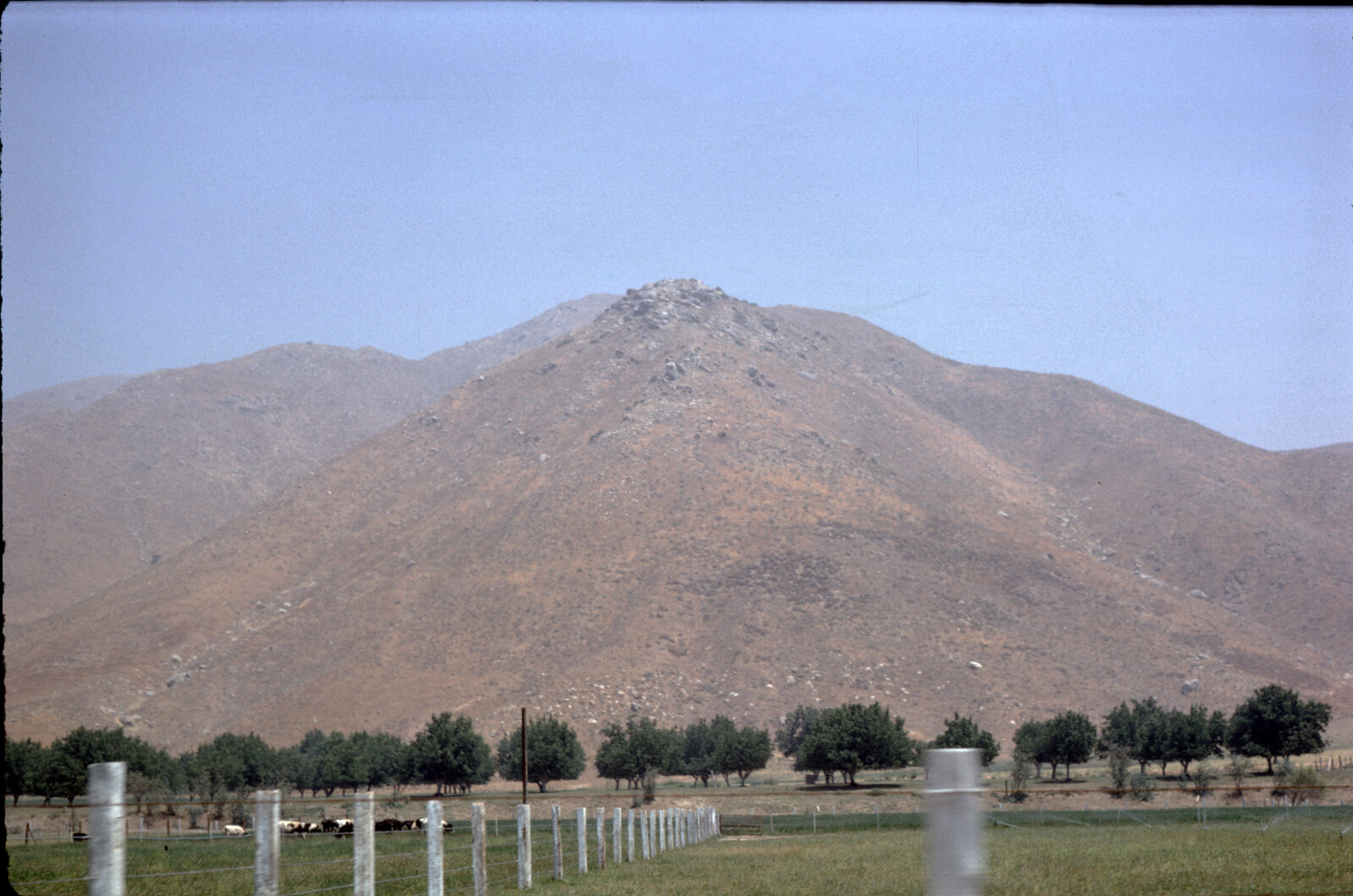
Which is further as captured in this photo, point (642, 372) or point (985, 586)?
point (642, 372)

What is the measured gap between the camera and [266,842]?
782cm

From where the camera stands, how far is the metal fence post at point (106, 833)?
593 cm

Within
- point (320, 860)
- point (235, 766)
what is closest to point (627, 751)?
point (235, 766)

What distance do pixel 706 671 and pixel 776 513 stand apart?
2641 cm

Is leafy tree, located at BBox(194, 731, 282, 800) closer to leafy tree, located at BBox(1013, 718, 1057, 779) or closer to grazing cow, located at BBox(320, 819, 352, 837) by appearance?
grazing cow, located at BBox(320, 819, 352, 837)

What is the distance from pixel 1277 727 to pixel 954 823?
297ft

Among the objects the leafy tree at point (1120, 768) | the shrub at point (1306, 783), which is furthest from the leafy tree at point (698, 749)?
the shrub at point (1306, 783)

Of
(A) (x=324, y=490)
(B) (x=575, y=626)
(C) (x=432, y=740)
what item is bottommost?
(C) (x=432, y=740)

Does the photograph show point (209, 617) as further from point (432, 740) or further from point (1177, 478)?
point (1177, 478)

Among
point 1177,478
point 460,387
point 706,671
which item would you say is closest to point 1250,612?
point 1177,478

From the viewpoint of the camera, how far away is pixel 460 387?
191 meters

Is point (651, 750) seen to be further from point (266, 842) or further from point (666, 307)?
point (666, 307)

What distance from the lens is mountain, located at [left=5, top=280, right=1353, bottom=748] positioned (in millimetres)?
Result: 110000

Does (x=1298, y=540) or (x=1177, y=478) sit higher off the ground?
(x=1177, y=478)
